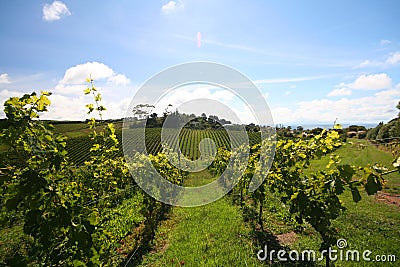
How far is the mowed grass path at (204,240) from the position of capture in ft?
16.1

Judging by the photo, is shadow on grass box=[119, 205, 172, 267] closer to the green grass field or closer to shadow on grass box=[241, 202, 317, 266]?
the green grass field

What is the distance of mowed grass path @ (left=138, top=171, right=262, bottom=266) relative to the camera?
16.1 ft

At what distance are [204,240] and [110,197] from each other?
2.48 m

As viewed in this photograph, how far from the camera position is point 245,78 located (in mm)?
5016

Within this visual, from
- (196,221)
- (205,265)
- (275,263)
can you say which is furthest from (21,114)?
(196,221)

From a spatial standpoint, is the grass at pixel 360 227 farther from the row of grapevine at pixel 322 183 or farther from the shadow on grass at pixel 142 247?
the shadow on grass at pixel 142 247

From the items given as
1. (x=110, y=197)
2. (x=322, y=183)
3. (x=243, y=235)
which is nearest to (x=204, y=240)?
(x=243, y=235)

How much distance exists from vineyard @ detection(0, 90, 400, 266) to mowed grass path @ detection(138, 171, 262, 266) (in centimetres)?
5

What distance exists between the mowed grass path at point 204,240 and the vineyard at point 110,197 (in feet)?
0.16

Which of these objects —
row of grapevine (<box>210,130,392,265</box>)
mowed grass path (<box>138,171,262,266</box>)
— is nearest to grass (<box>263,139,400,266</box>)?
row of grapevine (<box>210,130,392,265</box>)

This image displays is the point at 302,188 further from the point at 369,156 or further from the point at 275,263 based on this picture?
the point at 369,156

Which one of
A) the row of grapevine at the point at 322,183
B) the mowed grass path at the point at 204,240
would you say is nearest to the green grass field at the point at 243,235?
the mowed grass path at the point at 204,240

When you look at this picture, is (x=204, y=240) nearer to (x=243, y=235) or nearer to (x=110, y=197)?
(x=243, y=235)

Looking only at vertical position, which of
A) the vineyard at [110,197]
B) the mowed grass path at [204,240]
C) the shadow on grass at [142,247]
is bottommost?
the shadow on grass at [142,247]
